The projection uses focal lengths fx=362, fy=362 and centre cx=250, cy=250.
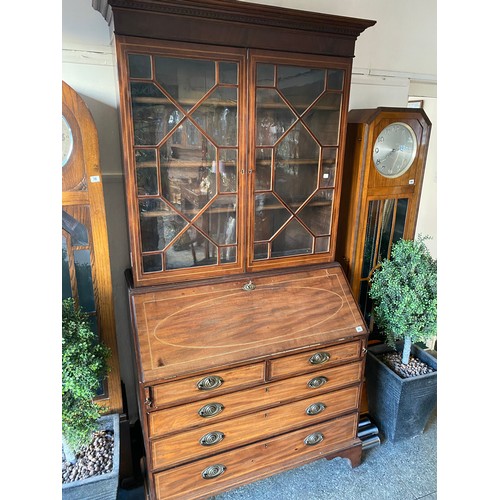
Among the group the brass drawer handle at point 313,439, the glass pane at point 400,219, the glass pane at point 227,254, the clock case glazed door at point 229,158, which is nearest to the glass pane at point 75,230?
the clock case glazed door at point 229,158

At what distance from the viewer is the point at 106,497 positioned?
1.35 meters

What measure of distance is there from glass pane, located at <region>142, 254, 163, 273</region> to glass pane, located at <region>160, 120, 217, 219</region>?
0.69ft

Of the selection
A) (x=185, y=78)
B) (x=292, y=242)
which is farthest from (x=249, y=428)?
(x=185, y=78)

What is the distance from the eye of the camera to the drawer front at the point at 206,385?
132cm

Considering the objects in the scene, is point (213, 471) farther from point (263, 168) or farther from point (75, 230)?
point (263, 168)

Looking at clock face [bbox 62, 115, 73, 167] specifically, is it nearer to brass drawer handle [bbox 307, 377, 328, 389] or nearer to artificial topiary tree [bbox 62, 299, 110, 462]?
artificial topiary tree [bbox 62, 299, 110, 462]

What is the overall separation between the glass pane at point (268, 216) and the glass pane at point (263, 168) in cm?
4

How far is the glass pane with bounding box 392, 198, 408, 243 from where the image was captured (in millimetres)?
1974

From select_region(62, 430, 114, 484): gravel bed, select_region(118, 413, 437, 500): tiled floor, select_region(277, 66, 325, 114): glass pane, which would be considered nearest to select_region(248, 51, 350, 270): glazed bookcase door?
select_region(277, 66, 325, 114): glass pane

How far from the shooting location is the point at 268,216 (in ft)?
5.31

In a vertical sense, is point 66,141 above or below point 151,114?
below

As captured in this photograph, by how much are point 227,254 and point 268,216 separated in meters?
0.25

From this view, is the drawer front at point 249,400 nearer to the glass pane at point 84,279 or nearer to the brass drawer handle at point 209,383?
the brass drawer handle at point 209,383
